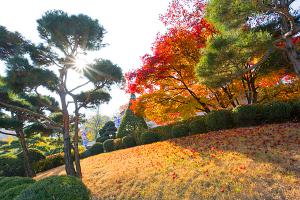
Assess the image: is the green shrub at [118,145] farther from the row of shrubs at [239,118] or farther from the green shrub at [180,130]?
the green shrub at [180,130]

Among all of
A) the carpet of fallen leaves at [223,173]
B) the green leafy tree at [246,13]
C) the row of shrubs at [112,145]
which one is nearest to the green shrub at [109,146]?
the row of shrubs at [112,145]

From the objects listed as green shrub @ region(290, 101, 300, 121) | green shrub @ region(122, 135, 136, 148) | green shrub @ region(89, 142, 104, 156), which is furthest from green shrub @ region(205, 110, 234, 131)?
green shrub @ region(89, 142, 104, 156)

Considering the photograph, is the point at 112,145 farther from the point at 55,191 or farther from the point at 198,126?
the point at 55,191

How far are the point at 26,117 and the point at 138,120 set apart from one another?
907cm

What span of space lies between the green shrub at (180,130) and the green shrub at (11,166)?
8.97 metres

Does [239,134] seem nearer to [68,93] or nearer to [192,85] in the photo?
[192,85]

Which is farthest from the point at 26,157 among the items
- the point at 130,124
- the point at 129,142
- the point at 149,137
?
the point at 130,124

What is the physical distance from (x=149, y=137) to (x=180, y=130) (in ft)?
8.41

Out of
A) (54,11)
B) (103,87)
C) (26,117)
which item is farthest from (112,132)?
(54,11)

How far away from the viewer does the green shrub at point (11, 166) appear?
13250 mm

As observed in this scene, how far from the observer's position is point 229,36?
758 centimetres

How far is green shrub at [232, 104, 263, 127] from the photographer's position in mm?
10719

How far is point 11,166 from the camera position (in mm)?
13508

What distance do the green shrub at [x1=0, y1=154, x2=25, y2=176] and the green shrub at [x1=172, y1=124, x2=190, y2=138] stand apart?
29.4ft
